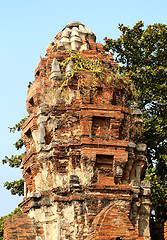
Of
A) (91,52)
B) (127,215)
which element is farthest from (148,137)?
(127,215)

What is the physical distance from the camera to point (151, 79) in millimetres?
17828

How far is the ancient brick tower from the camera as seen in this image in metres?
11.1

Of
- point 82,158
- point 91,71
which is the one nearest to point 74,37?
point 91,71

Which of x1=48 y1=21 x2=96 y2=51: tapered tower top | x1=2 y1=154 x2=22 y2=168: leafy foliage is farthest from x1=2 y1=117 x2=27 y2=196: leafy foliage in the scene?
x1=48 y1=21 x2=96 y2=51: tapered tower top

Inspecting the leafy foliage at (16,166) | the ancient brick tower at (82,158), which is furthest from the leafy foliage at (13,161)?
the ancient brick tower at (82,158)

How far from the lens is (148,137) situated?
17.5 meters

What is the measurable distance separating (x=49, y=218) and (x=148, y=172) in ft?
20.4

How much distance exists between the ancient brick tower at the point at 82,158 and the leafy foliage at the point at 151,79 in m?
4.18

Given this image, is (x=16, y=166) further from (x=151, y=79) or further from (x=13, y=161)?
(x=151, y=79)

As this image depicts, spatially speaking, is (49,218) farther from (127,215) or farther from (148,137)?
(148,137)

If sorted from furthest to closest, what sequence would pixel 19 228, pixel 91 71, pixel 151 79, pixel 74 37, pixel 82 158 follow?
pixel 151 79 < pixel 74 37 < pixel 91 71 < pixel 19 228 < pixel 82 158

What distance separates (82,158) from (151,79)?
7193 mm

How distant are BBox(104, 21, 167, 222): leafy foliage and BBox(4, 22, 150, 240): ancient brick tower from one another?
4.18m

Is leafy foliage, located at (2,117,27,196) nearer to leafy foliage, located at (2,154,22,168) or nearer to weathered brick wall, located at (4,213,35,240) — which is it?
leafy foliage, located at (2,154,22,168)
